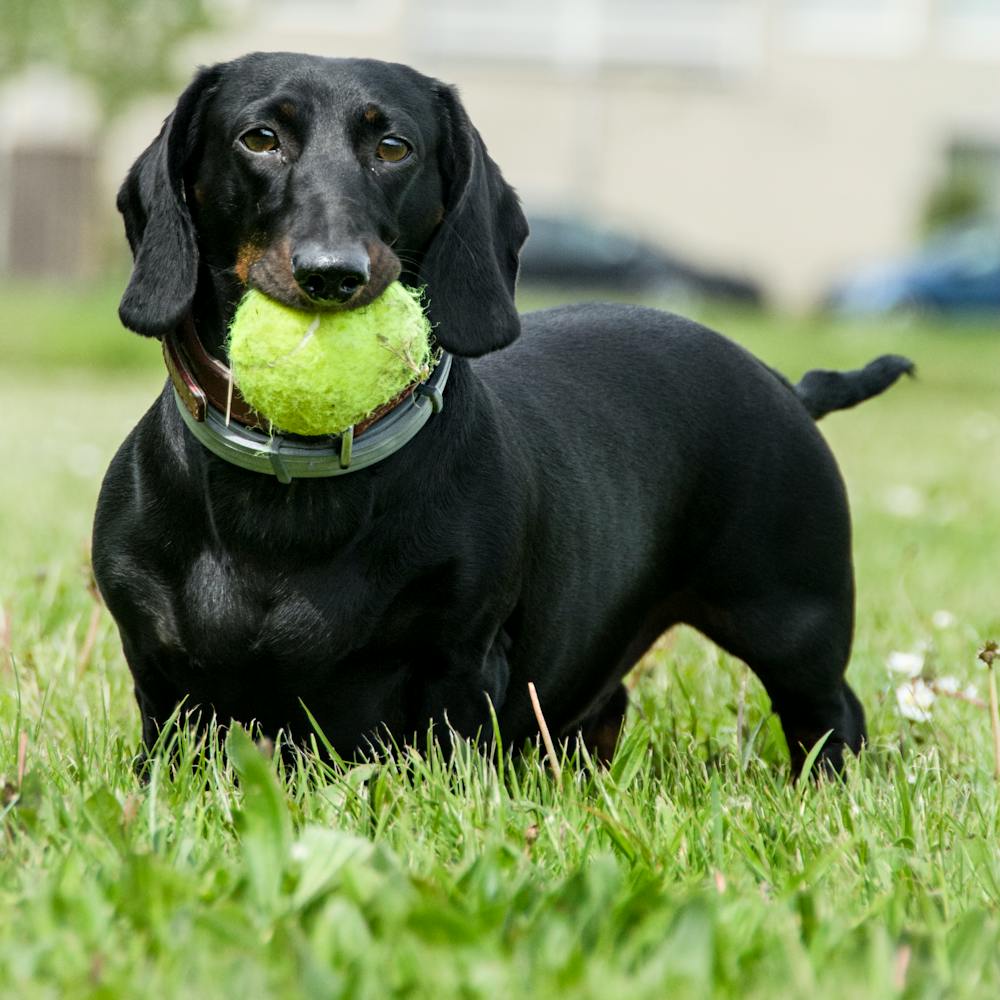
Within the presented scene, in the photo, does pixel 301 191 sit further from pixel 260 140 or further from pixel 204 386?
pixel 204 386

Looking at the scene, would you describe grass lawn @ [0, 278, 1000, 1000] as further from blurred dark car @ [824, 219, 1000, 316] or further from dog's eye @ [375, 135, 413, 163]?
blurred dark car @ [824, 219, 1000, 316]

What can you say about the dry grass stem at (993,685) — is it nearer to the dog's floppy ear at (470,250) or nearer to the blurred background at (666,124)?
the dog's floppy ear at (470,250)

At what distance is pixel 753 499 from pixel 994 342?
579 inches

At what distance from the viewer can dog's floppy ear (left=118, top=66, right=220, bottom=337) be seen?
251 cm

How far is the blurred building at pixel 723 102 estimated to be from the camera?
27.5 m

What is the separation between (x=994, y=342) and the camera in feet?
55.7

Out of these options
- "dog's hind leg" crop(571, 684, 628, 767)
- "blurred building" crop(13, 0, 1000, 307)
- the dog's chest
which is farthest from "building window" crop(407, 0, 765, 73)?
the dog's chest

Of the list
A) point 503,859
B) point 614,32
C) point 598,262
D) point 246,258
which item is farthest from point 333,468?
point 614,32

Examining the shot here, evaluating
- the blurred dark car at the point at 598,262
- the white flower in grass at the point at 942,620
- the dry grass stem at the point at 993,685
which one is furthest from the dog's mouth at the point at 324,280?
the blurred dark car at the point at 598,262

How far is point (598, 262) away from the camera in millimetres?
22234

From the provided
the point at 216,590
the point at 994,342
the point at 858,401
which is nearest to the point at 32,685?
the point at 216,590

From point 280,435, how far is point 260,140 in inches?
18.5

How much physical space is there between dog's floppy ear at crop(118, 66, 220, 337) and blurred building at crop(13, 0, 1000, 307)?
24.9m

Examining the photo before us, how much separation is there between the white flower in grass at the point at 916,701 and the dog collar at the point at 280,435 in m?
1.11
